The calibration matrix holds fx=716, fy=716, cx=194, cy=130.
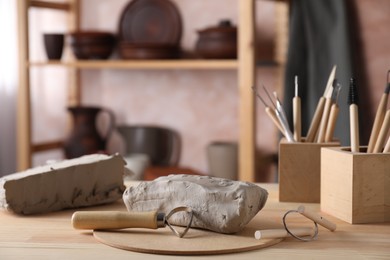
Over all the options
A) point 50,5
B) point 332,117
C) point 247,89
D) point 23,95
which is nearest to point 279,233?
point 332,117

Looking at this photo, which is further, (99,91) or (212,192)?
(99,91)

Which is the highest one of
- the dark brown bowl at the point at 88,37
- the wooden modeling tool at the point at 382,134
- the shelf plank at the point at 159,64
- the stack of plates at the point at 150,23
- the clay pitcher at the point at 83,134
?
the stack of plates at the point at 150,23

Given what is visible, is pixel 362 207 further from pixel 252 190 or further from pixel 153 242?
pixel 153 242

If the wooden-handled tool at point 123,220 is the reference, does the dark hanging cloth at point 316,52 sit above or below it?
above

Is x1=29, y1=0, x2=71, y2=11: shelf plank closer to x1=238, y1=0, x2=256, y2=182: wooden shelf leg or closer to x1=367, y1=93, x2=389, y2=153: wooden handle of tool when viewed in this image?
x1=238, y1=0, x2=256, y2=182: wooden shelf leg

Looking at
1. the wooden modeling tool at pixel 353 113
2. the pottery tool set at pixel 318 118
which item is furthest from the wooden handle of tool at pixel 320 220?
the pottery tool set at pixel 318 118

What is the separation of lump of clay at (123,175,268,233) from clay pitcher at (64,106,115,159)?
80.6 inches

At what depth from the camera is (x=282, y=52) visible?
10.0 feet

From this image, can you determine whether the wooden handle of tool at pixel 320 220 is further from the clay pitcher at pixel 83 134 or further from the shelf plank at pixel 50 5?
the shelf plank at pixel 50 5

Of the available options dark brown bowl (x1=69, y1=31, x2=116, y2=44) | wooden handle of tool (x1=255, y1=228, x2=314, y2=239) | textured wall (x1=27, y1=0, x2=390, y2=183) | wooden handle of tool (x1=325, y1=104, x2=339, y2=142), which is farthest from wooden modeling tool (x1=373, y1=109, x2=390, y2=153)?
dark brown bowl (x1=69, y1=31, x2=116, y2=44)

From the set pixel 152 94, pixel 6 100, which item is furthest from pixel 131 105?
pixel 6 100

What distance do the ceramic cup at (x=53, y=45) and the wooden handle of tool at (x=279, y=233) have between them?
219 cm

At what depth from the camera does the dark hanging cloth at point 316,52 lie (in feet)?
8.48

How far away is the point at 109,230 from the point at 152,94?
2228mm
